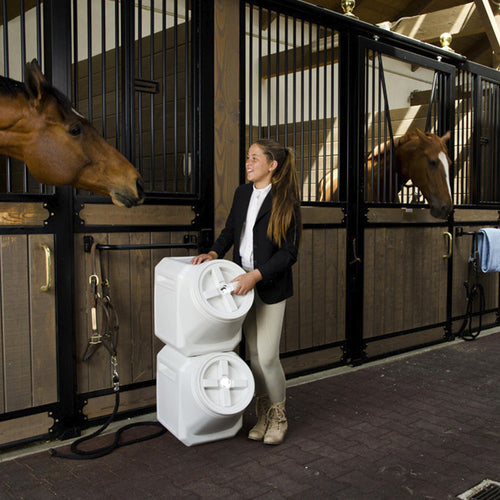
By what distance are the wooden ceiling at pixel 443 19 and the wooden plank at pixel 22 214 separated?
406 centimetres

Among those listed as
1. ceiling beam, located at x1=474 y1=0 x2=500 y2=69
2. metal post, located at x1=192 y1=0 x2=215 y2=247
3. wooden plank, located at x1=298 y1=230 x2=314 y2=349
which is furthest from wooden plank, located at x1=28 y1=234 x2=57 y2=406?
ceiling beam, located at x1=474 y1=0 x2=500 y2=69

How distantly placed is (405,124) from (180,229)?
378cm

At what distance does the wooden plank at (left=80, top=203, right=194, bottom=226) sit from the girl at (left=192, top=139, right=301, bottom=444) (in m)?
0.47

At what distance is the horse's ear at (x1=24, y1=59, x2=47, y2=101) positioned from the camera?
6.35 feet

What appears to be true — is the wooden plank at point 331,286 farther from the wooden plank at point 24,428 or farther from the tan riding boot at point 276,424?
the wooden plank at point 24,428

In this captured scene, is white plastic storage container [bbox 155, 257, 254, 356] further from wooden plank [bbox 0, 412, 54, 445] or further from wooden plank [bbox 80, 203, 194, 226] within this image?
wooden plank [bbox 0, 412, 54, 445]

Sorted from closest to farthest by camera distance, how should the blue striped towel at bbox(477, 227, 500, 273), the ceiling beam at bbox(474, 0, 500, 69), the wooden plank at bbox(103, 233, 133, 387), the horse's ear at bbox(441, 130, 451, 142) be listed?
1. the wooden plank at bbox(103, 233, 133, 387)
2. the horse's ear at bbox(441, 130, 451, 142)
3. the blue striped towel at bbox(477, 227, 500, 273)
4. the ceiling beam at bbox(474, 0, 500, 69)

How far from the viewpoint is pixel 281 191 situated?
239 centimetres

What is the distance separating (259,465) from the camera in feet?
7.36

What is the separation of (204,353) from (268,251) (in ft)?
1.77

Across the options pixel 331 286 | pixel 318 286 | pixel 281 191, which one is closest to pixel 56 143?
pixel 281 191

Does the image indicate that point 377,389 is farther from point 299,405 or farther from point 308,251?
point 308,251

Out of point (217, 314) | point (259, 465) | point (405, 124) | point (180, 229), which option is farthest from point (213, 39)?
point (405, 124)

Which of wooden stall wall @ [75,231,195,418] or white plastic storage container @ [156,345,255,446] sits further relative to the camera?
wooden stall wall @ [75,231,195,418]
